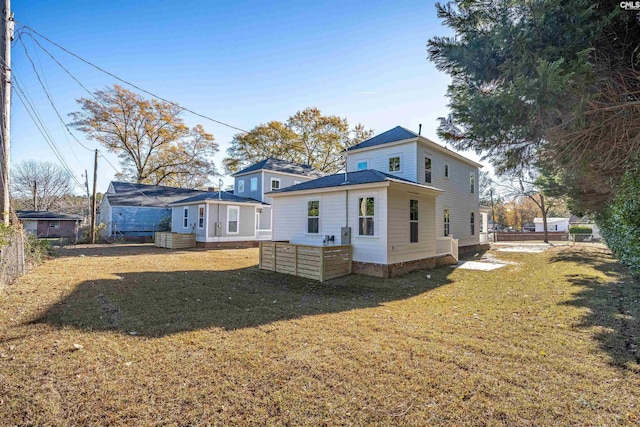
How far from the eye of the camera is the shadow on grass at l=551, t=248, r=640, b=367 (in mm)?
3869

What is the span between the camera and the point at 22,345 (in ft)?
12.3

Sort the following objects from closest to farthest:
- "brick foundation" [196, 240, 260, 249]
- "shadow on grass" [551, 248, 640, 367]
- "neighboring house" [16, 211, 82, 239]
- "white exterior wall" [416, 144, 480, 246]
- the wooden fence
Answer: "shadow on grass" [551, 248, 640, 367]
the wooden fence
"white exterior wall" [416, 144, 480, 246]
"brick foundation" [196, 240, 260, 249]
"neighboring house" [16, 211, 82, 239]

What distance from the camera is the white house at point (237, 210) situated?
758 inches

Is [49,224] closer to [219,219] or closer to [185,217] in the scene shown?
[185,217]

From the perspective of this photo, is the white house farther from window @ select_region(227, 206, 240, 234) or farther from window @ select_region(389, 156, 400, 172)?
window @ select_region(389, 156, 400, 172)

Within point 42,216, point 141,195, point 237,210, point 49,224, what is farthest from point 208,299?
point 49,224

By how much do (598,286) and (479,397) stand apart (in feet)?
25.8

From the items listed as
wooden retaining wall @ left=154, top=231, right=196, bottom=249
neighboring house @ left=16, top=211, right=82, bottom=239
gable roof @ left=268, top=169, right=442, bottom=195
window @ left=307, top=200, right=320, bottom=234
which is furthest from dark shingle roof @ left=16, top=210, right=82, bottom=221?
window @ left=307, top=200, right=320, bottom=234

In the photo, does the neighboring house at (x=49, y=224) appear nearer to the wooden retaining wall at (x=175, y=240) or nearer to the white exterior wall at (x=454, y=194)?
the wooden retaining wall at (x=175, y=240)

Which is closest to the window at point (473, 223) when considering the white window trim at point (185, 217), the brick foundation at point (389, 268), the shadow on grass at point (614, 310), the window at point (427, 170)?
the window at point (427, 170)

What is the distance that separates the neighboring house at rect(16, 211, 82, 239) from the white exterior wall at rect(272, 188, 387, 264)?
26015mm

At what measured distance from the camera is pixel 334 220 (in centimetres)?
1098

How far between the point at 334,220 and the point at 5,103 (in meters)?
9.92

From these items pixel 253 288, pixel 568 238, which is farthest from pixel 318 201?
pixel 568 238
